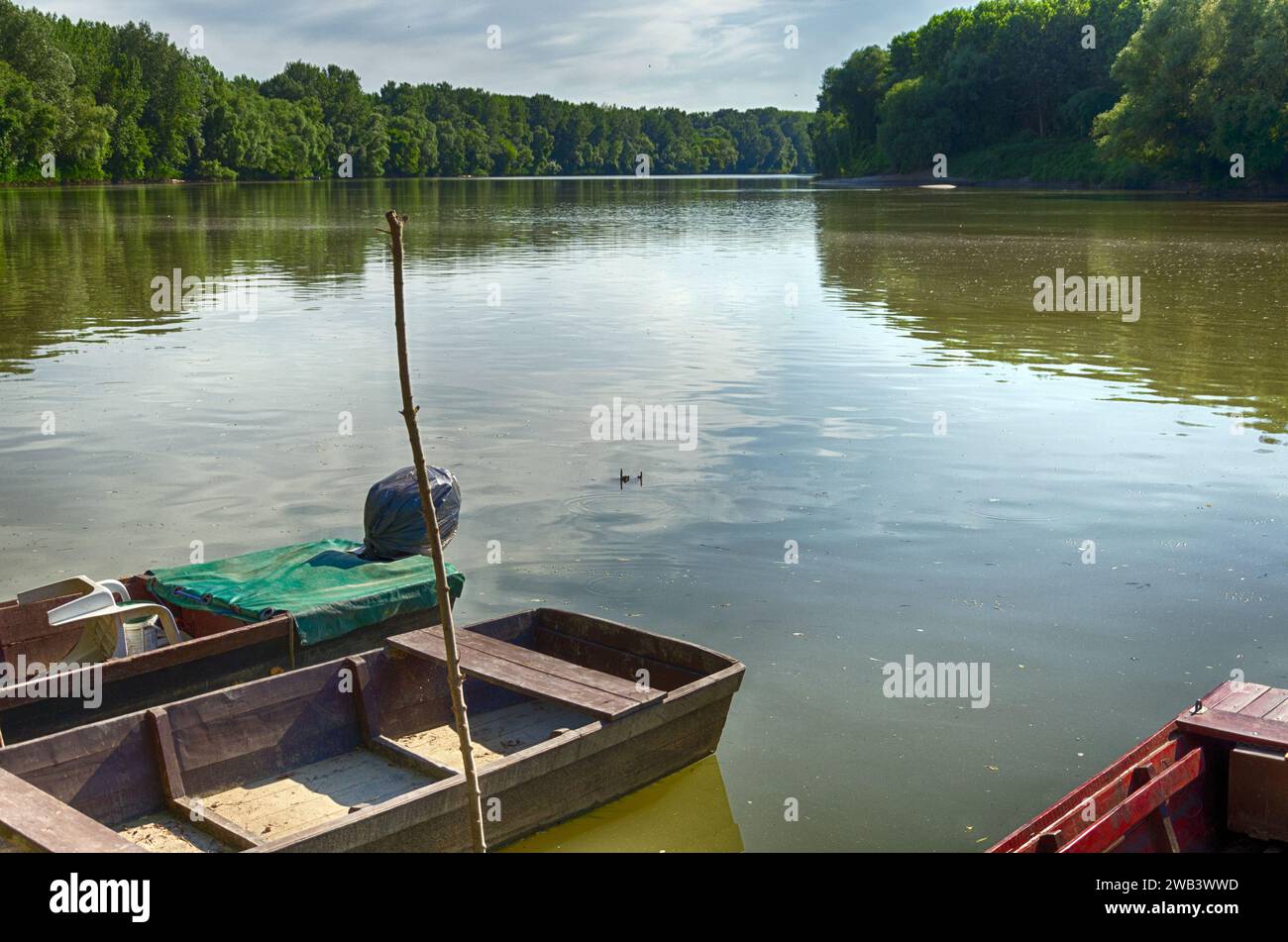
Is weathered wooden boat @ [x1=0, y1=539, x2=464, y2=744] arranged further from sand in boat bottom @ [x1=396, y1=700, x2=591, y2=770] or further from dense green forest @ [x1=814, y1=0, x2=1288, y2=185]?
dense green forest @ [x1=814, y1=0, x2=1288, y2=185]

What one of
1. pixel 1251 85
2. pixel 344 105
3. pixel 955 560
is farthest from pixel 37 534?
pixel 344 105

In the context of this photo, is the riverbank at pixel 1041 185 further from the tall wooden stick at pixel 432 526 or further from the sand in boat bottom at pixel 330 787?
the tall wooden stick at pixel 432 526

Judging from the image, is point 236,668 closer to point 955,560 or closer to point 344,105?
point 955,560

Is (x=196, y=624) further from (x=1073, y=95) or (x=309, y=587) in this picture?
(x=1073, y=95)

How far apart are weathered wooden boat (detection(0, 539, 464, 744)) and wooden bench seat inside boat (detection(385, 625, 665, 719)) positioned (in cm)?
66

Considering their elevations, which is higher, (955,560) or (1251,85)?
(1251,85)

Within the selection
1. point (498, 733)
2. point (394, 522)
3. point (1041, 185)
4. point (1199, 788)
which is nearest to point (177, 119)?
point (1041, 185)

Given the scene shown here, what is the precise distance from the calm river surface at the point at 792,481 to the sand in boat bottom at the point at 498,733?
810mm

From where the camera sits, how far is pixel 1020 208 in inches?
2445

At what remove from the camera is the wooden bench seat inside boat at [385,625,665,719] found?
6.86 metres

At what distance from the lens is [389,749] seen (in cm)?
719

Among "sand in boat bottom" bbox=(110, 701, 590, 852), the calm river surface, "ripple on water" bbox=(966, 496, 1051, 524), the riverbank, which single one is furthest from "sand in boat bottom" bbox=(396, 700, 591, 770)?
the riverbank

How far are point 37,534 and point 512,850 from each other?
6343mm

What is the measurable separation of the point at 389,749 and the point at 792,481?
253 inches
